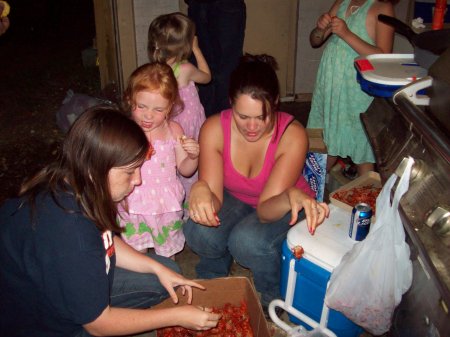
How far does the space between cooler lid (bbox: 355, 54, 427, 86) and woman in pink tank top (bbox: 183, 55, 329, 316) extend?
42 centimetres

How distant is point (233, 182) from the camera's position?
234 centimetres

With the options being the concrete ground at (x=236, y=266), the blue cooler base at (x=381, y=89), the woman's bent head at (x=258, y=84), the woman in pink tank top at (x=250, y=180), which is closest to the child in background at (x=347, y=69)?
the concrete ground at (x=236, y=266)

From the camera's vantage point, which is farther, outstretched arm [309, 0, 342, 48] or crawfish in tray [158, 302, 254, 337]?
outstretched arm [309, 0, 342, 48]

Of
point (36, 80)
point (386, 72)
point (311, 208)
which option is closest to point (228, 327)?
point (311, 208)

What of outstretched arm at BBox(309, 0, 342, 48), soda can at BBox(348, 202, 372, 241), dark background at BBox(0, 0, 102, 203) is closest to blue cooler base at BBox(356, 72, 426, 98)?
soda can at BBox(348, 202, 372, 241)

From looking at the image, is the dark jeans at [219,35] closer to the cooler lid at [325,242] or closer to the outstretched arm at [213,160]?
the outstretched arm at [213,160]

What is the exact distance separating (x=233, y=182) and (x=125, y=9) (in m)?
2.63

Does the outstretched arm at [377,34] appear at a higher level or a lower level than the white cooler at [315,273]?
higher

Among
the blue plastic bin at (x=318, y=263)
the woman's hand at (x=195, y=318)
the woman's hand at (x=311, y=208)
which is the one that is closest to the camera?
the woman's hand at (x=195, y=318)

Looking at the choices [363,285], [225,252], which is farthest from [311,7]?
[363,285]

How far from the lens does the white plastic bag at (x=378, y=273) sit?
159 centimetres

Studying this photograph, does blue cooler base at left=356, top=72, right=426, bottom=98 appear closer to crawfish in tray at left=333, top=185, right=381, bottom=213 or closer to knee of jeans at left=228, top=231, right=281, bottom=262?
crawfish in tray at left=333, top=185, right=381, bottom=213

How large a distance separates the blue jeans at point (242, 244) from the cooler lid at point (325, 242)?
182mm

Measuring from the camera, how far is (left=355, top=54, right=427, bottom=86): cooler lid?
2012mm
